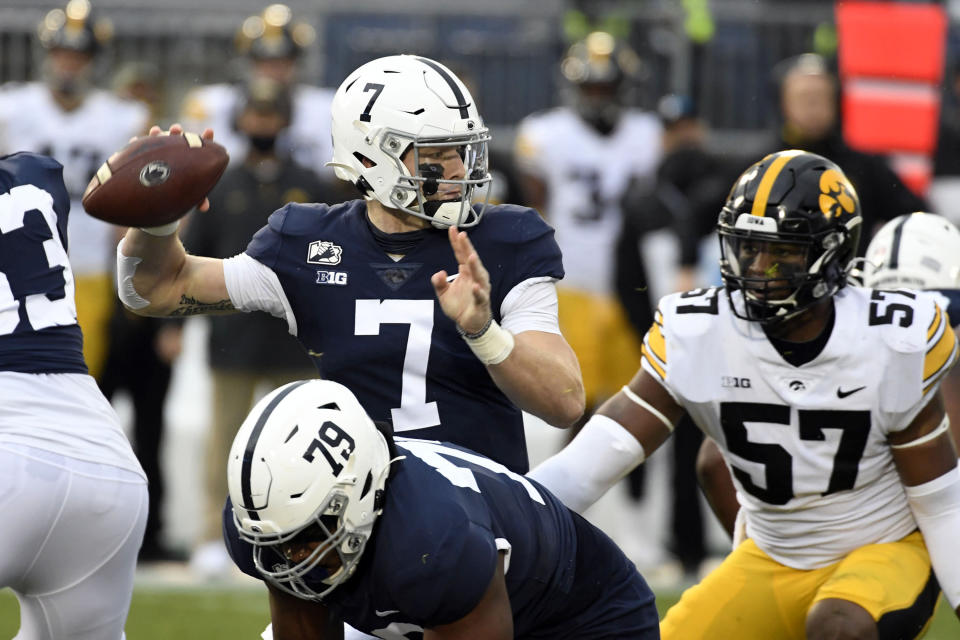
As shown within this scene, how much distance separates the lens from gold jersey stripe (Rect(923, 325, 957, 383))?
3.82 metres

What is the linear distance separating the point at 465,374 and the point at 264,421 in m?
0.66

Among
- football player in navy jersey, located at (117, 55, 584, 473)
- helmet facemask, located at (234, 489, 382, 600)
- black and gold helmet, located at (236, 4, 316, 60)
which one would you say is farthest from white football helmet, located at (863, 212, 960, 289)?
black and gold helmet, located at (236, 4, 316, 60)

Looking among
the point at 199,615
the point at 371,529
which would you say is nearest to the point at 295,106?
the point at 199,615

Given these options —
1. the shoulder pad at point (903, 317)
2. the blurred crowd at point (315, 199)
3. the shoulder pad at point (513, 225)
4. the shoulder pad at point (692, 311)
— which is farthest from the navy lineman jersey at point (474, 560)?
the blurred crowd at point (315, 199)

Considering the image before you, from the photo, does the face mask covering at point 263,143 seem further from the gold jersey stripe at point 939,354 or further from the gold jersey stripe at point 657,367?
the gold jersey stripe at point 939,354

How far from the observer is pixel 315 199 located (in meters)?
6.62

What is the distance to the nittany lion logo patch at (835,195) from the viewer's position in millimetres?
3932

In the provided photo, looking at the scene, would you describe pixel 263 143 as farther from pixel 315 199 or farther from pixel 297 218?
pixel 297 218

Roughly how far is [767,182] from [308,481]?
154cm

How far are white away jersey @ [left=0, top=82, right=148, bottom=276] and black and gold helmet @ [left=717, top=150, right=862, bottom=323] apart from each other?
145 inches

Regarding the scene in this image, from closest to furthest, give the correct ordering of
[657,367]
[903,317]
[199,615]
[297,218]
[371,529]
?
1. [371,529]
2. [297,218]
3. [903,317]
4. [657,367]
5. [199,615]

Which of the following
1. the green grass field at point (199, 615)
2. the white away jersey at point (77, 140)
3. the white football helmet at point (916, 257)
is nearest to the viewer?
the white football helmet at point (916, 257)

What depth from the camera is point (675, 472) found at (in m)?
6.82

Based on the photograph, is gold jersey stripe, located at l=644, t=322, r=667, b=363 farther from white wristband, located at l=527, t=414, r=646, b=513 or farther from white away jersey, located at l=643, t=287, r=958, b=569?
white wristband, located at l=527, t=414, r=646, b=513
